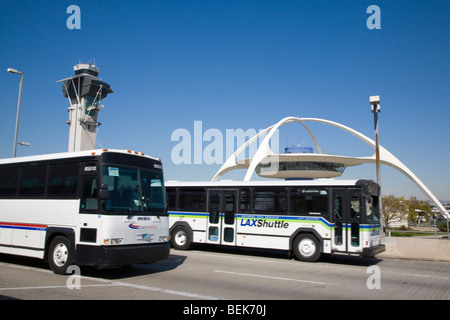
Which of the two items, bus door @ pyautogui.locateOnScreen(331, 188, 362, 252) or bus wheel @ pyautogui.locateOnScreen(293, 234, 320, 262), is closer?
bus door @ pyautogui.locateOnScreen(331, 188, 362, 252)

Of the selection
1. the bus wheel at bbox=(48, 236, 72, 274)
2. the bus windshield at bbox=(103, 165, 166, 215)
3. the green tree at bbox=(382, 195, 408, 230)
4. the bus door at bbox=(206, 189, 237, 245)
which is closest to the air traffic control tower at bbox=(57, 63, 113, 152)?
the green tree at bbox=(382, 195, 408, 230)

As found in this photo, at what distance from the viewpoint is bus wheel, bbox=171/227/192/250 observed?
53.4ft

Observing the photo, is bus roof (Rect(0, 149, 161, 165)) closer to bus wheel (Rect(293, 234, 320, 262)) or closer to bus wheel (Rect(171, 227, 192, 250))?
bus wheel (Rect(293, 234, 320, 262))

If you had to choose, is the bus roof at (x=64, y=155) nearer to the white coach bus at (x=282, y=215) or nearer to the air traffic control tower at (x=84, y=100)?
the white coach bus at (x=282, y=215)

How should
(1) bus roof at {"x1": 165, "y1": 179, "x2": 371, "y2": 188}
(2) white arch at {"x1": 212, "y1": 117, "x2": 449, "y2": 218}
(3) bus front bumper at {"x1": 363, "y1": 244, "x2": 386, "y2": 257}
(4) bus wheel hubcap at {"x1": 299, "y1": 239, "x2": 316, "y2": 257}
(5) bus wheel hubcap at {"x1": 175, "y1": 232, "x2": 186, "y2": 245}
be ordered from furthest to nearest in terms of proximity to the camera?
1. (2) white arch at {"x1": 212, "y1": 117, "x2": 449, "y2": 218}
2. (5) bus wheel hubcap at {"x1": 175, "y1": 232, "x2": 186, "y2": 245}
3. (4) bus wheel hubcap at {"x1": 299, "y1": 239, "x2": 316, "y2": 257}
4. (1) bus roof at {"x1": 165, "y1": 179, "x2": 371, "y2": 188}
5. (3) bus front bumper at {"x1": 363, "y1": 244, "x2": 386, "y2": 257}

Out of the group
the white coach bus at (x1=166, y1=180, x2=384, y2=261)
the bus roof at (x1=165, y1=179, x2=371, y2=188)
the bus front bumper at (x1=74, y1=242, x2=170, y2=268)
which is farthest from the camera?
the bus roof at (x1=165, y1=179, x2=371, y2=188)

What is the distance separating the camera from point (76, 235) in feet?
29.6

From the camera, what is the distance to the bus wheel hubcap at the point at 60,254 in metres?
9.32

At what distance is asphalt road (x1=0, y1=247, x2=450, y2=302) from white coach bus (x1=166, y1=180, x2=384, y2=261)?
95cm

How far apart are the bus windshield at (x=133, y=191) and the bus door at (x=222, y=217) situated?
591 cm
